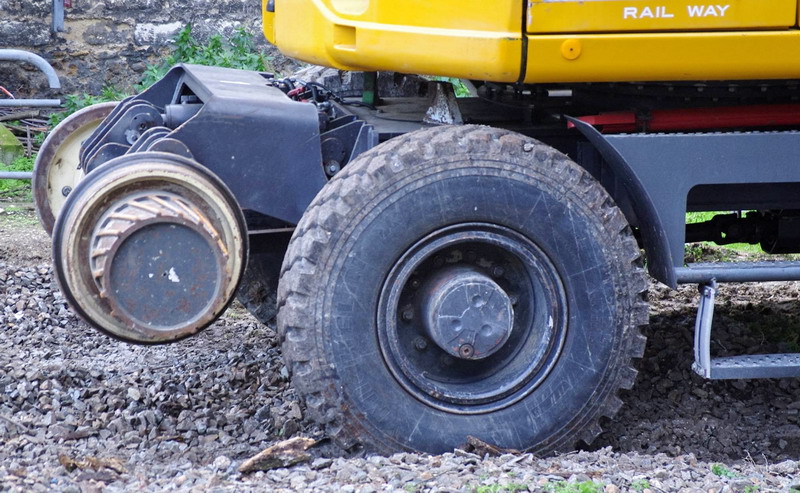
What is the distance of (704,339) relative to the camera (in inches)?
137

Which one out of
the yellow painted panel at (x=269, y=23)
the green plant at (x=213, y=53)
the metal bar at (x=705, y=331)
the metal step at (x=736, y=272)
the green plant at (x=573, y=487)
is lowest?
the green plant at (x=573, y=487)

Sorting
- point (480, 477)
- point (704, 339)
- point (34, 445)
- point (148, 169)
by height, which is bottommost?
point (34, 445)

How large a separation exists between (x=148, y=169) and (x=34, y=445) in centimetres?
114

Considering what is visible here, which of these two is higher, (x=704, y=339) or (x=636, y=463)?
(x=704, y=339)

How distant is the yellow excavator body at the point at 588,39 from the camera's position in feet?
10.6

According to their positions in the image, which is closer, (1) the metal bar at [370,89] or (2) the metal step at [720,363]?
(2) the metal step at [720,363]

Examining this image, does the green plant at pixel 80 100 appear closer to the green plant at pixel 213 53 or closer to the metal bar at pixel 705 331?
the green plant at pixel 213 53

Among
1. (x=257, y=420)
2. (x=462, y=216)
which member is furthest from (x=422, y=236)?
(x=257, y=420)

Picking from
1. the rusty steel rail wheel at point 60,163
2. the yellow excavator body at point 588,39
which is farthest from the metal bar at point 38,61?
the yellow excavator body at point 588,39

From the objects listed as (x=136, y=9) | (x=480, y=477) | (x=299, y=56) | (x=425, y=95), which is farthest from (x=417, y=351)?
(x=136, y=9)

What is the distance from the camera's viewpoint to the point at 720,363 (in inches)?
139

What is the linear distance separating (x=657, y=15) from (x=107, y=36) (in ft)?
23.4

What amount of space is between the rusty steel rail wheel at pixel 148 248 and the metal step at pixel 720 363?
5.24ft

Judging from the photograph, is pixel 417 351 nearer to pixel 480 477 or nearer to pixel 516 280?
pixel 516 280
